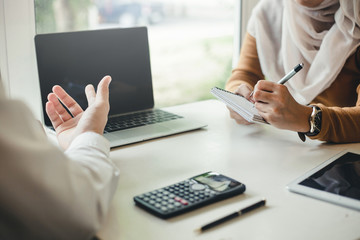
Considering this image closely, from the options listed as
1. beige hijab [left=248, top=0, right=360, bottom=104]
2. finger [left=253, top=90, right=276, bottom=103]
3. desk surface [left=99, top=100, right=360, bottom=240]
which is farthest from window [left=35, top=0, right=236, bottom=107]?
finger [left=253, top=90, right=276, bottom=103]

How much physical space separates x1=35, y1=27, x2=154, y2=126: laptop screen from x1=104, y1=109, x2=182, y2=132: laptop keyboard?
5cm

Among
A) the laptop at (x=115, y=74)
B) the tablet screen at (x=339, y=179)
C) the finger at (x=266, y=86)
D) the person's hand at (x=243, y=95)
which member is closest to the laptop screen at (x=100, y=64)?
the laptop at (x=115, y=74)

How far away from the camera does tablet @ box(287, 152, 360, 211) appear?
0.86 metres

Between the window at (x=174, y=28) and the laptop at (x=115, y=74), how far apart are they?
171mm

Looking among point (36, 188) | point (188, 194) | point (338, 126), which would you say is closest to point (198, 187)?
point (188, 194)

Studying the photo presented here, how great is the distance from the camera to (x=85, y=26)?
5.24 ft

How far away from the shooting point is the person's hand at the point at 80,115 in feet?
2.97

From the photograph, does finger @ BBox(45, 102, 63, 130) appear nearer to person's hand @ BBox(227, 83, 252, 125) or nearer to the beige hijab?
person's hand @ BBox(227, 83, 252, 125)

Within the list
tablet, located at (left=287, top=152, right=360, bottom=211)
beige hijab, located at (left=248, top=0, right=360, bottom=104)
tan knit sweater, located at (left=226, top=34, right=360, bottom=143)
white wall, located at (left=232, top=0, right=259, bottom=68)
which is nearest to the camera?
tablet, located at (left=287, top=152, right=360, bottom=211)

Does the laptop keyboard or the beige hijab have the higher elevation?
the beige hijab

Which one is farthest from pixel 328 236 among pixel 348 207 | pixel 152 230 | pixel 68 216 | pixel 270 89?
pixel 270 89

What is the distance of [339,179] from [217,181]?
0.83 ft

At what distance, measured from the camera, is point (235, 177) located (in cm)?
97

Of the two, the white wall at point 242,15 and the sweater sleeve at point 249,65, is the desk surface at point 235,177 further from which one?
the white wall at point 242,15
